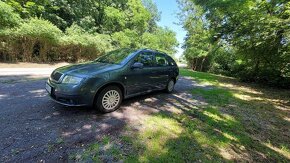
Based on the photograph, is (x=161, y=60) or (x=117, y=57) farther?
(x=161, y=60)

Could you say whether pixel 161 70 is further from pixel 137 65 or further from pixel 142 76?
pixel 137 65

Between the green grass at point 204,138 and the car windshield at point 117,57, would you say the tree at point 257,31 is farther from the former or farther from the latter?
the car windshield at point 117,57

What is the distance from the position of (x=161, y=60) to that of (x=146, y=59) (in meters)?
0.93

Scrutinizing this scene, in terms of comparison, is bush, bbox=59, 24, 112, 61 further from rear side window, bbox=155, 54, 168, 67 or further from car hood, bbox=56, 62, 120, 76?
car hood, bbox=56, 62, 120, 76

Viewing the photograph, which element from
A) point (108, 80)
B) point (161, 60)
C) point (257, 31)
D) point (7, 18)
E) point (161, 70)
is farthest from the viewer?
point (7, 18)

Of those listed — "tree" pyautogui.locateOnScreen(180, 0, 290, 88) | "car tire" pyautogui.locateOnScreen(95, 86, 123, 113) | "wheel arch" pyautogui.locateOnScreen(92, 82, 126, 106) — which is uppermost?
"tree" pyautogui.locateOnScreen(180, 0, 290, 88)

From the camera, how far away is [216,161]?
3023 mm

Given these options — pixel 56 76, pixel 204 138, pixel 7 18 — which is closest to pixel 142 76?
pixel 56 76

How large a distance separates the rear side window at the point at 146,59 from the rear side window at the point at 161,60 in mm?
333

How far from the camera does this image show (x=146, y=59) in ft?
18.3

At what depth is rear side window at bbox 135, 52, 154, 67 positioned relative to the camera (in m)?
5.28

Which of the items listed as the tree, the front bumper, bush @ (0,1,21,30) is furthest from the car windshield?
bush @ (0,1,21,30)

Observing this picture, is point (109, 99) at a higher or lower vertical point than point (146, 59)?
lower

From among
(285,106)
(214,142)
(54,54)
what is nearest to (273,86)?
(285,106)
